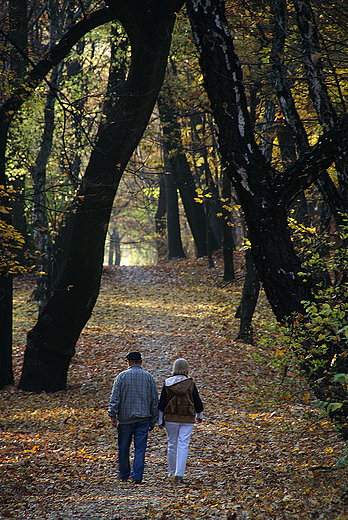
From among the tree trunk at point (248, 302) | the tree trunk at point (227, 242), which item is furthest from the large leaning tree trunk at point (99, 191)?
the tree trunk at point (227, 242)

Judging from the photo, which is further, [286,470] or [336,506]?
[286,470]

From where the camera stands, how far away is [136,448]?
5.66 meters

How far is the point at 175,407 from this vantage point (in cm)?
571

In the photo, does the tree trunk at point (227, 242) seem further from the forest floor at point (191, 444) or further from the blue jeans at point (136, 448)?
the blue jeans at point (136, 448)

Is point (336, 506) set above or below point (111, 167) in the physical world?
below

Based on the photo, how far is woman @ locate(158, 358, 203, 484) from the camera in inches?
223

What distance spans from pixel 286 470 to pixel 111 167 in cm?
643

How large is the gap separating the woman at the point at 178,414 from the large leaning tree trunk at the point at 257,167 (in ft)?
4.93

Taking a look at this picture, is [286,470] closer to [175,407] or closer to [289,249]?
[175,407]

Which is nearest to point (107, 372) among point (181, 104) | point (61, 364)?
point (61, 364)

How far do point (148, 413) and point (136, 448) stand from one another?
0.45 meters

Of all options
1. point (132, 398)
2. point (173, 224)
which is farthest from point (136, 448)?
point (173, 224)

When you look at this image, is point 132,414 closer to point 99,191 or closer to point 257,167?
point 257,167

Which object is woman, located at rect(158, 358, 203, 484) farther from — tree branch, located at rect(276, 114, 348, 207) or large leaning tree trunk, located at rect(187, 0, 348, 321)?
tree branch, located at rect(276, 114, 348, 207)
